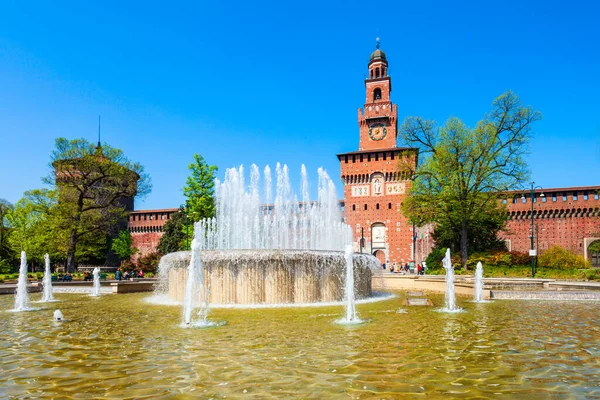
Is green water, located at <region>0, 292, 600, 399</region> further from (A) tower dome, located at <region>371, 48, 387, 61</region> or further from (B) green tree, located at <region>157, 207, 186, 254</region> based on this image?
(A) tower dome, located at <region>371, 48, 387, 61</region>

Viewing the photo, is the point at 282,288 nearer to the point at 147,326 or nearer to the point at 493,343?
the point at 147,326

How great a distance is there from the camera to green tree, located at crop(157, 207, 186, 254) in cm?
3700

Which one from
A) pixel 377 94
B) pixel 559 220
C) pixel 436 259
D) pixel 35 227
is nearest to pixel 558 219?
pixel 559 220

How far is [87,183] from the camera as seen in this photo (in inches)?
1201

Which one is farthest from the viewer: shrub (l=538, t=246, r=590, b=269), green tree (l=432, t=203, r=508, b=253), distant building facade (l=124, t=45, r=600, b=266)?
distant building facade (l=124, t=45, r=600, b=266)

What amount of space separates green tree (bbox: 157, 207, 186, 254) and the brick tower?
1545cm

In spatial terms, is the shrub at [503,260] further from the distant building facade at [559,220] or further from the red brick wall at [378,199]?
the red brick wall at [378,199]

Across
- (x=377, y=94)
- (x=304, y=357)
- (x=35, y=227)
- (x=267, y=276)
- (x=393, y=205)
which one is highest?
(x=377, y=94)

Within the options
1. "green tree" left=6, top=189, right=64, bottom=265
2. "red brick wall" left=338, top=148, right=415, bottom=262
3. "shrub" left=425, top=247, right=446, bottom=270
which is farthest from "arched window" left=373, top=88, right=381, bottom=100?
"green tree" left=6, top=189, right=64, bottom=265

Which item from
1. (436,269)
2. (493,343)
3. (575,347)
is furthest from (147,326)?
(436,269)

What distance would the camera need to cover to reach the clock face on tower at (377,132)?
44875mm

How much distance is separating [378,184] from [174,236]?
19327 millimetres

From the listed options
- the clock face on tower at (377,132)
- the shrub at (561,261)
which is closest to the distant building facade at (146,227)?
the clock face on tower at (377,132)

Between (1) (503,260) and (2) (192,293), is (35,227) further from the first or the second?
(1) (503,260)
